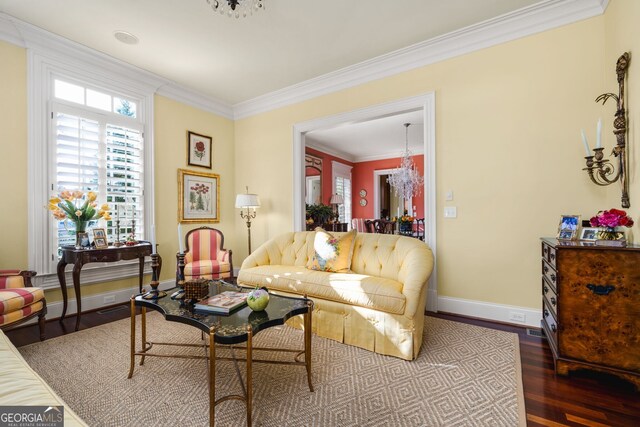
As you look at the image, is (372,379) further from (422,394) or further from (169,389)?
(169,389)

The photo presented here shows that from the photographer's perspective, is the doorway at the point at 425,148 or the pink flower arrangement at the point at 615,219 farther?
the doorway at the point at 425,148

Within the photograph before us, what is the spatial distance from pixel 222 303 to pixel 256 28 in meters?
2.72

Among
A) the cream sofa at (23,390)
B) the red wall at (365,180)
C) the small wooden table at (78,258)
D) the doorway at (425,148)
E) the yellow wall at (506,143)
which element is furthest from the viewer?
the red wall at (365,180)

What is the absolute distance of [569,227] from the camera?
2441 mm

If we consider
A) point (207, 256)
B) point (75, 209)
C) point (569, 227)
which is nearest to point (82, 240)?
point (75, 209)

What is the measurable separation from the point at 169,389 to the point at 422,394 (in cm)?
160

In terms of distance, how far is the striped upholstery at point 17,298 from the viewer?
7.43 feet

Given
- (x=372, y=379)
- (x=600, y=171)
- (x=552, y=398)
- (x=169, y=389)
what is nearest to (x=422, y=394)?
(x=372, y=379)

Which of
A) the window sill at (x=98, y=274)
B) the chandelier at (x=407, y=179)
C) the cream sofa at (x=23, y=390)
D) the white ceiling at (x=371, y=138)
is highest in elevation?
the white ceiling at (x=371, y=138)

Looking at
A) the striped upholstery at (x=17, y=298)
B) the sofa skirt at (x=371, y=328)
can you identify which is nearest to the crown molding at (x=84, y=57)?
the striped upholstery at (x=17, y=298)

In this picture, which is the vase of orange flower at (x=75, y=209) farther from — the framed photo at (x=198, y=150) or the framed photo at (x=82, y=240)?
the framed photo at (x=198, y=150)

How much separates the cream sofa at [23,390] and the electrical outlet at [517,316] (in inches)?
132

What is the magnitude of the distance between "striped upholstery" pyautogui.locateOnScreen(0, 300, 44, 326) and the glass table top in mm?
1083

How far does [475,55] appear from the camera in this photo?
3.19 meters
